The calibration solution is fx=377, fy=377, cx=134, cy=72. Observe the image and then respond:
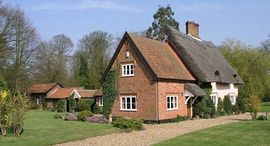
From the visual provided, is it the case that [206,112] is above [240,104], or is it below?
below

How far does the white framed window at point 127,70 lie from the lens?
102 feet

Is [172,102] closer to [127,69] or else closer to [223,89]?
[127,69]

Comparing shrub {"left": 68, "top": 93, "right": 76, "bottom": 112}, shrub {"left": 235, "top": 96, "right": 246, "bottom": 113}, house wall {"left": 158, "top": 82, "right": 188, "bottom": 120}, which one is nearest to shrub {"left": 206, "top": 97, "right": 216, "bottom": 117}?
house wall {"left": 158, "top": 82, "right": 188, "bottom": 120}

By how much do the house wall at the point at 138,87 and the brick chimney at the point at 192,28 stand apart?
1499cm

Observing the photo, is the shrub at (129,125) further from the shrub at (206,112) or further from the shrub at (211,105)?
the shrub at (211,105)

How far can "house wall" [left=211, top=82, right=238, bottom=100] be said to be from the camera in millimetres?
37616

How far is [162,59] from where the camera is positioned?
3203cm

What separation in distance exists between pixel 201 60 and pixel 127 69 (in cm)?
921

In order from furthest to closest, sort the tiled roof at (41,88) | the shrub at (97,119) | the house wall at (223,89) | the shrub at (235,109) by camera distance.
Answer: the tiled roof at (41,88)
the shrub at (235,109)
the house wall at (223,89)
the shrub at (97,119)

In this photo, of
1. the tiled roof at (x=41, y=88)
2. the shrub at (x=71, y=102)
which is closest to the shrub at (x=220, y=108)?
the shrub at (x=71, y=102)

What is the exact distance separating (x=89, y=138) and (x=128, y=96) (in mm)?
11402

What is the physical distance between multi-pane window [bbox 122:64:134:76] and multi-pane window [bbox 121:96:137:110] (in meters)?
1.97

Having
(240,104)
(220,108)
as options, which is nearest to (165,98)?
(220,108)

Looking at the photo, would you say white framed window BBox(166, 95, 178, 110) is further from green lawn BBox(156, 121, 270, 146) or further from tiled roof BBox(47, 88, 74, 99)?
tiled roof BBox(47, 88, 74, 99)
